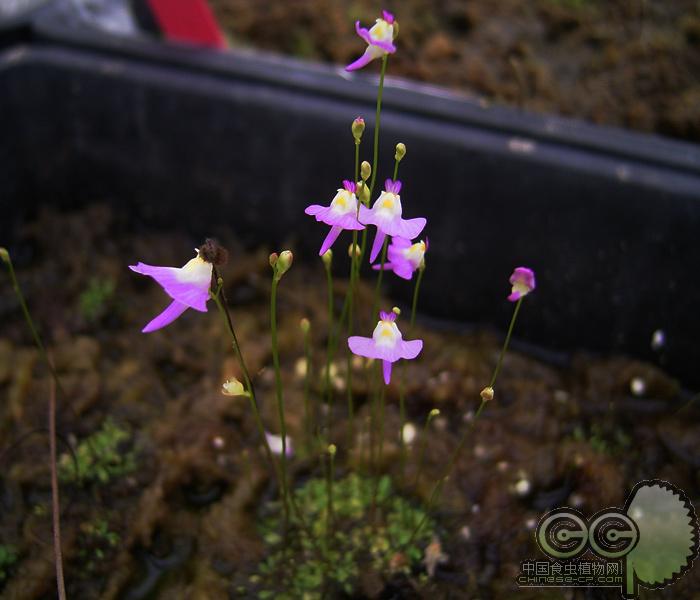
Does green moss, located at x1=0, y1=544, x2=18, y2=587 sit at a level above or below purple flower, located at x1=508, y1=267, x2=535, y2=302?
below

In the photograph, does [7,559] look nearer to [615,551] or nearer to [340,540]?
[340,540]

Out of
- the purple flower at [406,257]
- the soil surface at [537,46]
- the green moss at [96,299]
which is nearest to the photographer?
the purple flower at [406,257]

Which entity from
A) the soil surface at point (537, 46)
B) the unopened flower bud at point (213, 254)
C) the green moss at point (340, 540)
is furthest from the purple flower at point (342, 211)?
the soil surface at point (537, 46)

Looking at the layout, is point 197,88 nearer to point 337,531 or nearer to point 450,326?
point 450,326

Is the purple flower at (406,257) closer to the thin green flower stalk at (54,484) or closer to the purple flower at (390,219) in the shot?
the purple flower at (390,219)

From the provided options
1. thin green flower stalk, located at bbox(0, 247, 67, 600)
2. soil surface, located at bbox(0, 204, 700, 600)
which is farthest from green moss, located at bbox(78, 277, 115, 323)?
thin green flower stalk, located at bbox(0, 247, 67, 600)

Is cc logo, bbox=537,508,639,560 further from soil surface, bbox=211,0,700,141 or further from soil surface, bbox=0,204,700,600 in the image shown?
soil surface, bbox=211,0,700,141
